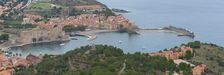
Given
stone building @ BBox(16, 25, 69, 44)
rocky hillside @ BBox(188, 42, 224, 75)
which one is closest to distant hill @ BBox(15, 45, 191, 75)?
rocky hillside @ BBox(188, 42, 224, 75)

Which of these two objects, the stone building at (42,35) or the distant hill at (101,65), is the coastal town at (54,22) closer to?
the stone building at (42,35)

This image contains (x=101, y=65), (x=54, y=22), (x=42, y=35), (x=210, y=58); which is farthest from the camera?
(x=54, y=22)

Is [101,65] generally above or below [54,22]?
above

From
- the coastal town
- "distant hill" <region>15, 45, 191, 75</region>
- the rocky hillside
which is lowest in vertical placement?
the coastal town

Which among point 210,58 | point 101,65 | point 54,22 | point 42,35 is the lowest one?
point 54,22

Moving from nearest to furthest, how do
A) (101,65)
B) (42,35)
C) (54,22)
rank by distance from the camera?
1. (101,65)
2. (42,35)
3. (54,22)

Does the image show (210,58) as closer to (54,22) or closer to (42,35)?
(42,35)

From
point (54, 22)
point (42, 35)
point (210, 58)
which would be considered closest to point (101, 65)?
point (210, 58)

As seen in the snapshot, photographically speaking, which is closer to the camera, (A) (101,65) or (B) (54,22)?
(A) (101,65)

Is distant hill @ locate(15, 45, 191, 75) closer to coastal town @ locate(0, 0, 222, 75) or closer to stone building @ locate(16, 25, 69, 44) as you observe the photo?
coastal town @ locate(0, 0, 222, 75)

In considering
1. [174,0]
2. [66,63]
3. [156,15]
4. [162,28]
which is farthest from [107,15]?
[66,63]
